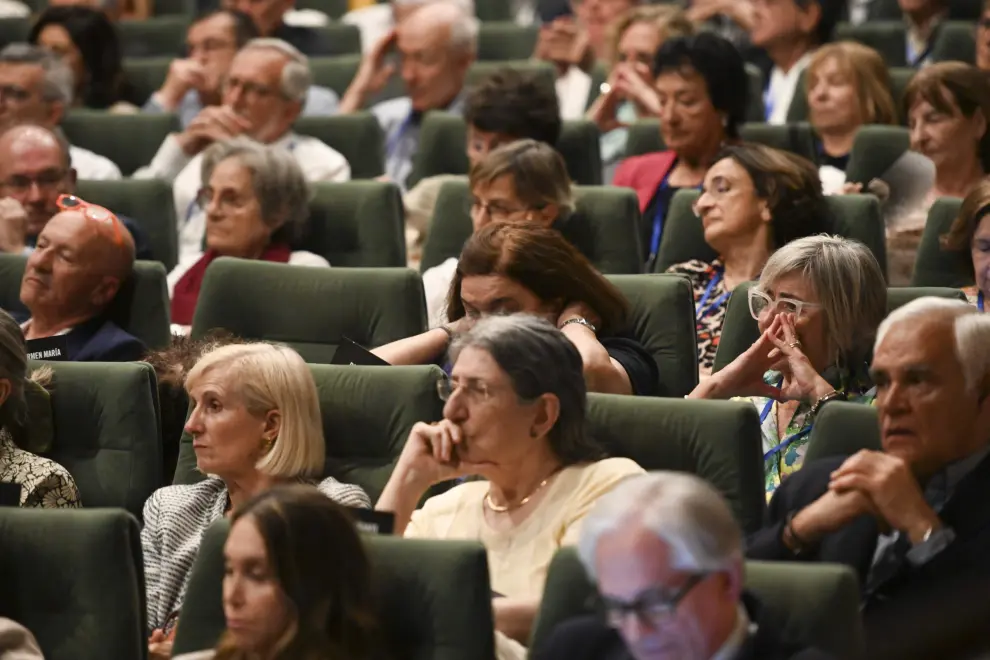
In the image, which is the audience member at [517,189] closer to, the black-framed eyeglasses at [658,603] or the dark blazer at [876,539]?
the dark blazer at [876,539]

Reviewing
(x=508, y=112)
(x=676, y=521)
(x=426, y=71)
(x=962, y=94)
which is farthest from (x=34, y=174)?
(x=676, y=521)

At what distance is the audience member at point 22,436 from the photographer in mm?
2982

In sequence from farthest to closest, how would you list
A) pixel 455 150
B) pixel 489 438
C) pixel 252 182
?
1. pixel 455 150
2. pixel 252 182
3. pixel 489 438

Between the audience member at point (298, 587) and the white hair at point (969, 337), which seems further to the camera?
the white hair at point (969, 337)

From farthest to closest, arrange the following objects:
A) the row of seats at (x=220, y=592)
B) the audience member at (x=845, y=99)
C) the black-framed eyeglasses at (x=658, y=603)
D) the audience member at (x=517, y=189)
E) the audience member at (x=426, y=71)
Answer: the audience member at (x=426, y=71) < the audience member at (x=845, y=99) < the audience member at (x=517, y=189) < the row of seats at (x=220, y=592) < the black-framed eyeglasses at (x=658, y=603)

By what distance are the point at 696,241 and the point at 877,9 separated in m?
2.99

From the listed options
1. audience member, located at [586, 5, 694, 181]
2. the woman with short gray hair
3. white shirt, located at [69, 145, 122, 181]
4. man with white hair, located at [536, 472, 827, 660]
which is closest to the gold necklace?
man with white hair, located at [536, 472, 827, 660]

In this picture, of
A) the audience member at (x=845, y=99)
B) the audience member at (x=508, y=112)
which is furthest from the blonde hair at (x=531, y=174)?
the audience member at (x=845, y=99)

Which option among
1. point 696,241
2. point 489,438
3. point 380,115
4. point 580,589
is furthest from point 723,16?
point 580,589

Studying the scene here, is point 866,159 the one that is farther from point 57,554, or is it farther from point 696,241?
point 57,554

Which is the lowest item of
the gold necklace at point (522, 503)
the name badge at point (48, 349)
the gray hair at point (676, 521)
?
the name badge at point (48, 349)

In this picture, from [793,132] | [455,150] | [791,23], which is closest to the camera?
[793,132]

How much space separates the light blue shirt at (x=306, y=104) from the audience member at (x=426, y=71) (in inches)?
16.0

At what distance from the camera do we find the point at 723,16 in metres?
6.52
